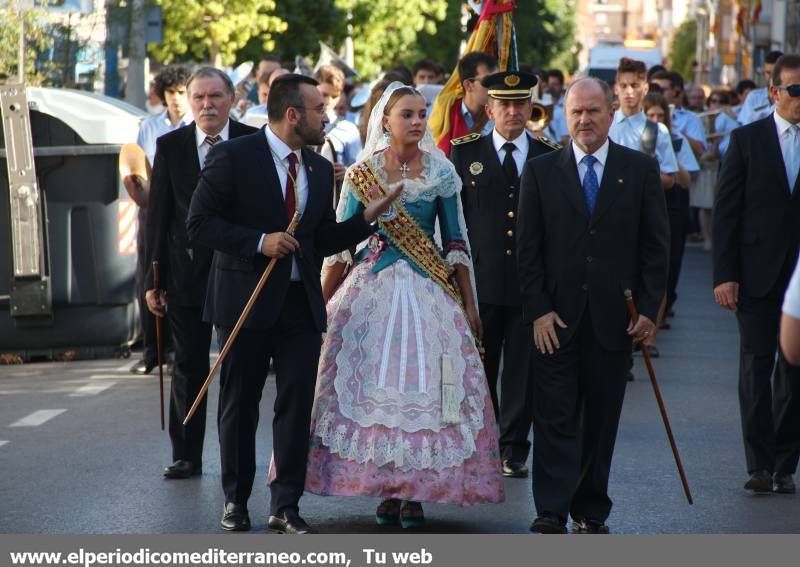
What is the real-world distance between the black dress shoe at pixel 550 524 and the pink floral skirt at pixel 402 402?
0.63ft

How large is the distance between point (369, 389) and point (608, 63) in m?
42.4

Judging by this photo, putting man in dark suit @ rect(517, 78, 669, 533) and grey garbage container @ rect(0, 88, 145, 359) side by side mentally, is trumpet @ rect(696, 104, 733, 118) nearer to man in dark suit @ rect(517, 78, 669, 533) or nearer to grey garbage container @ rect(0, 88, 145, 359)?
grey garbage container @ rect(0, 88, 145, 359)

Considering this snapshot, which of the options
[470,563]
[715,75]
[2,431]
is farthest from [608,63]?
[470,563]

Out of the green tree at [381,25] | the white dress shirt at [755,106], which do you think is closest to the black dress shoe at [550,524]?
the white dress shirt at [755,106]

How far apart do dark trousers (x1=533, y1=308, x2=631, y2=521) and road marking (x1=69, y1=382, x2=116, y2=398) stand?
4.86 m

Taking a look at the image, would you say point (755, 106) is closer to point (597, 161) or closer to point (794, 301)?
point (597, 161)

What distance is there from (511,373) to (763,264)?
4.49 feet

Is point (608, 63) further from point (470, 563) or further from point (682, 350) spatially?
point (470, 563)

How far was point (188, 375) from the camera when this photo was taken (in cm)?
877

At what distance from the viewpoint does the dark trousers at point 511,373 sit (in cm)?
901

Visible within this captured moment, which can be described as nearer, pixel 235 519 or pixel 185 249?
pixel 235 519

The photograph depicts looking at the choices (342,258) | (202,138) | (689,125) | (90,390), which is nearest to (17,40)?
(90,390)

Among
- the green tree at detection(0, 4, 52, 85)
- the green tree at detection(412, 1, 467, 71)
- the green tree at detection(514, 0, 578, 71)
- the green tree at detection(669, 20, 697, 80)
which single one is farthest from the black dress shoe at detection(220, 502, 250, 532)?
the green tree at detection(669, 20, 697, 80)

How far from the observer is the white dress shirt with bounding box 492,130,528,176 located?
29.7 ft
